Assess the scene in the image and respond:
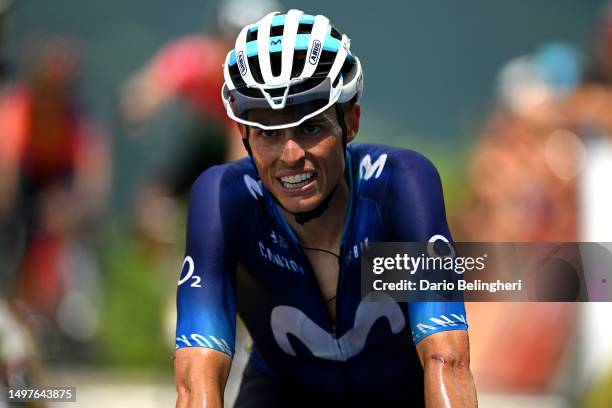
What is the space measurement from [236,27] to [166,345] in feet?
8.79

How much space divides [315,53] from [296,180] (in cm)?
50

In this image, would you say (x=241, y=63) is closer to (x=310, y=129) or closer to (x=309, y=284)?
(x=310, y=129)

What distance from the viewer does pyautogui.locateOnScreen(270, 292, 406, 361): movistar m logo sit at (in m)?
4.31

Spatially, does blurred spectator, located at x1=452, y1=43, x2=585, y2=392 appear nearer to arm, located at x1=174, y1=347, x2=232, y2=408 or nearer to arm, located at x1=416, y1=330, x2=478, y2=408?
arm, located at x1=416, y1=330, x2=478, y2=408

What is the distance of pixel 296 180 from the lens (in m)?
4.00

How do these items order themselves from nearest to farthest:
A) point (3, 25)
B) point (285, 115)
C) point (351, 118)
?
1. point (285, 115)
2. point (351, 118)
3. point (3, 25)

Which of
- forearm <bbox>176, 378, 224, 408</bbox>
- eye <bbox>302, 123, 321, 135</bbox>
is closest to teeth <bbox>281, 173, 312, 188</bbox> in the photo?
eye <bbox>302, 123, 321, 135</bbox>

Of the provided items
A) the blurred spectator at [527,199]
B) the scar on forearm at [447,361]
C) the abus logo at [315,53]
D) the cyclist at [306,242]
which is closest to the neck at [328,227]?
the cyclist at [306,242]

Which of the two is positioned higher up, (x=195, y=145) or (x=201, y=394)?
(x=195, y=145)

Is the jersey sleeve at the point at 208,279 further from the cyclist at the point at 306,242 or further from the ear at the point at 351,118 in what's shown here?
the ear at the point at 351,118

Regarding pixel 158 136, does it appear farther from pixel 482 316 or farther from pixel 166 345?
pixel 482 316

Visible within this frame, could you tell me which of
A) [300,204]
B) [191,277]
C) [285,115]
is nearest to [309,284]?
[300,204]

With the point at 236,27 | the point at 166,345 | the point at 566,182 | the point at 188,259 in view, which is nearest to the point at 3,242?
the point at 166,345

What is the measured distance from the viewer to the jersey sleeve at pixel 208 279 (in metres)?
3.95
